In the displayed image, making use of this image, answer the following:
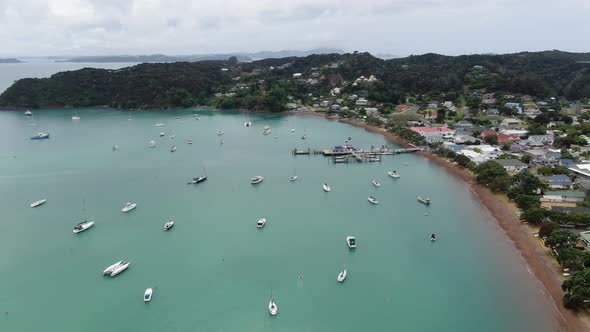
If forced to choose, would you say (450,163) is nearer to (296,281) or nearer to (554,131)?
(554,131)

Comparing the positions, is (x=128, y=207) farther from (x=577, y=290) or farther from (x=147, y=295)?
(x=577, y=290)

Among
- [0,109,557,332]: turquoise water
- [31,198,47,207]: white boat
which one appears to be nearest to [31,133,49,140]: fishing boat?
[0,109,557,332]: turquoise water

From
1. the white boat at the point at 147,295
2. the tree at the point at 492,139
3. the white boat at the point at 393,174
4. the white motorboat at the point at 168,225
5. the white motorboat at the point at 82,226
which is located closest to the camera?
the white boat at the point at 147,295

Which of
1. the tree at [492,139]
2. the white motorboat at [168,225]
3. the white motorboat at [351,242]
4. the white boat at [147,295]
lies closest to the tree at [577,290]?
the white motorboat at [351,242]

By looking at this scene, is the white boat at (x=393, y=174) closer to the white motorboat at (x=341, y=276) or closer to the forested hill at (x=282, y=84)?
the white motorboat at (x=341, y=276)

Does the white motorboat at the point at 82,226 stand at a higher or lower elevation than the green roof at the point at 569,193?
lower

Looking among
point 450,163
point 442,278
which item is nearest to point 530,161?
point 450,163

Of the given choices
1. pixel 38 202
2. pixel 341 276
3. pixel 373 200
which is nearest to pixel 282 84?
pixel 373 200
